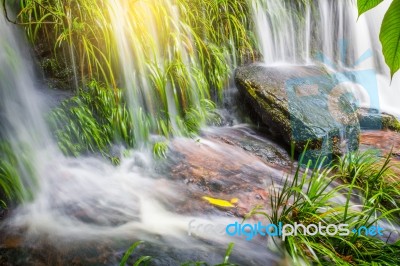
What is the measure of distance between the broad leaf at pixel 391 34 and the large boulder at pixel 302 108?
189cm

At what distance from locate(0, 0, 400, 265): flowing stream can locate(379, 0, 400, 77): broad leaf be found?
Result: 1.07 m

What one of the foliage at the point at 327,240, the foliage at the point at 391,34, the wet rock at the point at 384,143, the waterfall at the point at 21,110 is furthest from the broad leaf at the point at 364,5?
the wet rock at the point at 384,143

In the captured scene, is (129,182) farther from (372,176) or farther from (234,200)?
(372,176)

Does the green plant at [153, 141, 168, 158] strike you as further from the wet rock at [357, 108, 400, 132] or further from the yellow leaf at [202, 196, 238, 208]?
the wet rock at [357, 108, 400, 132]

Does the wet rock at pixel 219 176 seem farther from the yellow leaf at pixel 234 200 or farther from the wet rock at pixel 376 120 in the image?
the wet rock at pixel 376 120

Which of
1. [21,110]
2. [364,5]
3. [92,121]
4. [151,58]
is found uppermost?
[364,5]

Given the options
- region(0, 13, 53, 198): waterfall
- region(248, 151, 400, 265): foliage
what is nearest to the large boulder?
region(248, 151, 400, 265): foliage

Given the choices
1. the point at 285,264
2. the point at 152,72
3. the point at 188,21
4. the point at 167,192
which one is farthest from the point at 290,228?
the point at 188,21

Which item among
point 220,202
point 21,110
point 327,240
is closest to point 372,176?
point 327,240

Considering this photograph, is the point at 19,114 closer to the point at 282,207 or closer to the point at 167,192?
the point at 167,192

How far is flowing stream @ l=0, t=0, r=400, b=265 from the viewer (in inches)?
49.6

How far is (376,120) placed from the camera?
3096 millimetres

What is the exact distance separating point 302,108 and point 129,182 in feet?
4.66

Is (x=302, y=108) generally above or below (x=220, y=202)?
above
